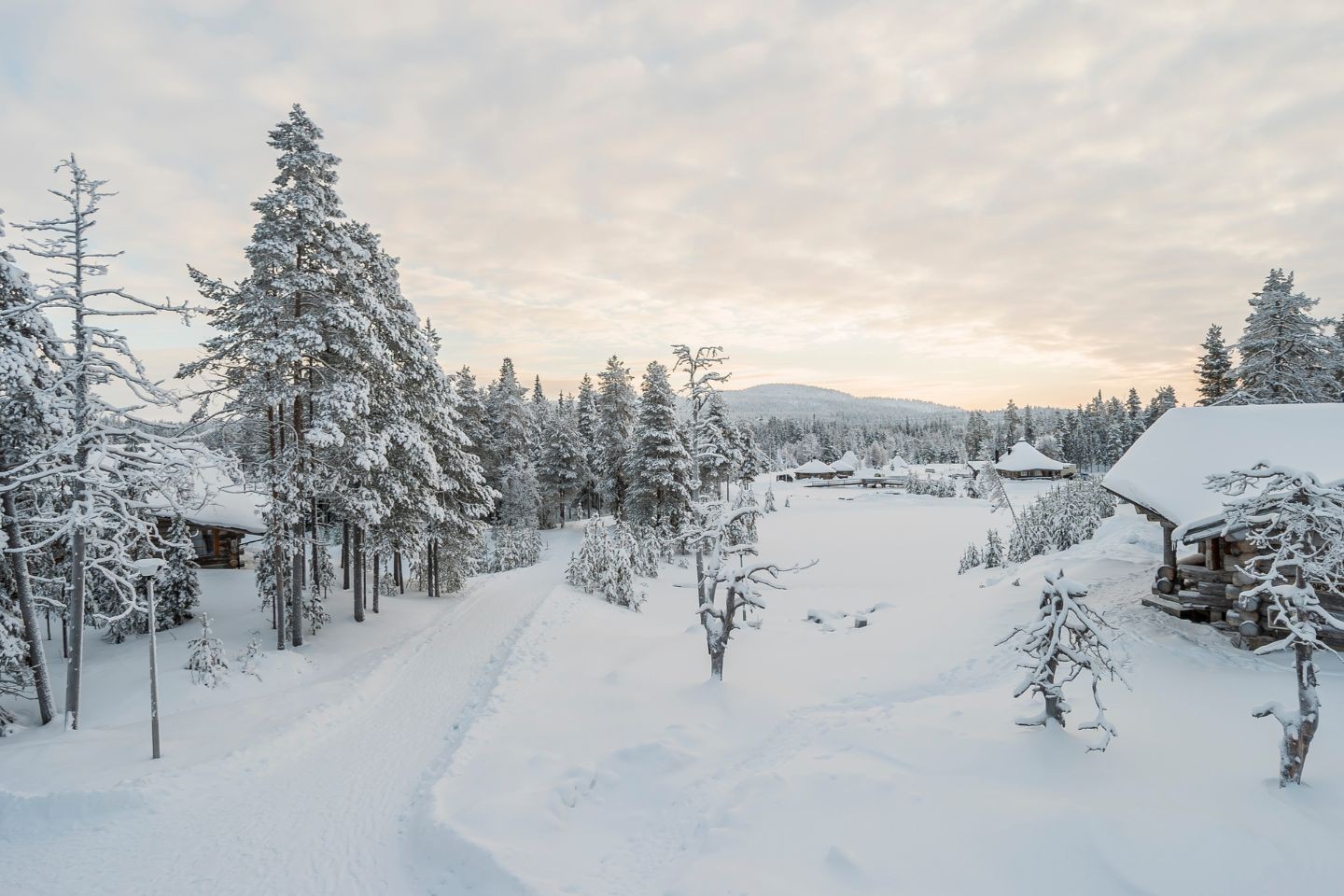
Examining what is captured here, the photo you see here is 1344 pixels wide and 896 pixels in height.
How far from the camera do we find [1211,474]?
10688 millimetres

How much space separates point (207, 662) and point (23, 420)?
5.91 m

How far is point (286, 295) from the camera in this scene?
15.3 metres

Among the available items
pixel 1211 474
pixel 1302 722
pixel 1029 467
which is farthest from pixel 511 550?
pixel 1029 467

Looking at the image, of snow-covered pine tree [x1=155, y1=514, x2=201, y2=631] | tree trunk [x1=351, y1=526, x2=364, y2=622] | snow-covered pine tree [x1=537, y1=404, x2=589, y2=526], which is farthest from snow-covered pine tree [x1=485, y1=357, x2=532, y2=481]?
snow-covered pine tree [x1=155, y1=514, x2=201, y2=631]

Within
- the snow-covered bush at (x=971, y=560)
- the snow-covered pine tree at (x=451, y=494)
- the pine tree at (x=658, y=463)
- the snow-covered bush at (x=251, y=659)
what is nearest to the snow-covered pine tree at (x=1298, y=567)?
the snow-covered bush at (x=251, y=659)

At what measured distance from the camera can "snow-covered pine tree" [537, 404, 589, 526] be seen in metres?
44.9

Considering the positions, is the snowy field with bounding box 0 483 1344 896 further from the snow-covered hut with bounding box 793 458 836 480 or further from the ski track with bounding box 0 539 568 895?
the snow-covered hut with bounding box 793 458 836 480

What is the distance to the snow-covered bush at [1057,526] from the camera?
2328cm

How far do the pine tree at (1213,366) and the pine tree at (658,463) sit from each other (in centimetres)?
2832

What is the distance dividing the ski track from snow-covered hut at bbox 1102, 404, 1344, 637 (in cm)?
1306

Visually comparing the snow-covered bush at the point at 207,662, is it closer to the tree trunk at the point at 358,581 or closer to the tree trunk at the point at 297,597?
the tree trunk at the point at 297,597

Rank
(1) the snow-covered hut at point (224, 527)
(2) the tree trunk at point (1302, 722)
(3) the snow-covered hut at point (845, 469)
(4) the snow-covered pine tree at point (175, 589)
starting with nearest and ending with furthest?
(2) the tree trunk at point (1302, 722)
(4) the snow-covered pine tree at point (175, 589)
(1) the snow-covered hut at point (224, 527)
(3) the snow-covered hut at point (845, 469)

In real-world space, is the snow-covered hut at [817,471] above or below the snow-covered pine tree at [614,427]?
below

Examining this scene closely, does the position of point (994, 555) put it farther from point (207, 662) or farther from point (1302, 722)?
point (207, 662)
